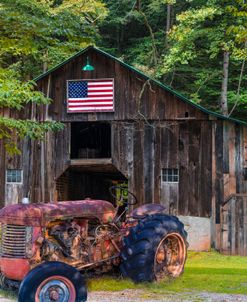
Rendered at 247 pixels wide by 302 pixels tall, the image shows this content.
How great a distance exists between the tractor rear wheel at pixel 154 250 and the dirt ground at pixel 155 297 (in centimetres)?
38

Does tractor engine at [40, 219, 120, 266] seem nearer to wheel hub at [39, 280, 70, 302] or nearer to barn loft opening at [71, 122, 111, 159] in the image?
wheel hub at [39, 280, 70, 302]


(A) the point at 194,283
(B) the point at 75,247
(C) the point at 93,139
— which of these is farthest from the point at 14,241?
(C) the point at 93,139

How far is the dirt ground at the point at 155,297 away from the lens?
6172 millimetres

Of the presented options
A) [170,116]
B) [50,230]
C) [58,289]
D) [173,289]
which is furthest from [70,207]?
[170,116]

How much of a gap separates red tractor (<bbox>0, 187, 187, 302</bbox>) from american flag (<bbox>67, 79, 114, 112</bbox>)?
7124mm

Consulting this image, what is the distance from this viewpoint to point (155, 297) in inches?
248

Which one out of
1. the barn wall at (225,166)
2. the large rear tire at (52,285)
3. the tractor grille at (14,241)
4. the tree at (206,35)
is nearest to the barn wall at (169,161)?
the barn wall at (225,166)

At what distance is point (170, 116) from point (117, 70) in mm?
1987

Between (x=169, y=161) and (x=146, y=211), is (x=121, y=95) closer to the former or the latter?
(x=169, y=161)

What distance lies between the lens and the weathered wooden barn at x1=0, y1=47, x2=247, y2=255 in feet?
45.2

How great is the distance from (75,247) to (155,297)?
1.19 m

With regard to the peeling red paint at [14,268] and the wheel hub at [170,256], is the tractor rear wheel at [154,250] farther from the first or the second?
the peeling red paint at [14,268]

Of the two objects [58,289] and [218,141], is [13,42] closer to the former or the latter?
[58,289]

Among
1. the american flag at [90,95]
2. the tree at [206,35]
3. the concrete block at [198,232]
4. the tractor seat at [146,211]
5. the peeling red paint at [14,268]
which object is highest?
the tree at [206,35]
